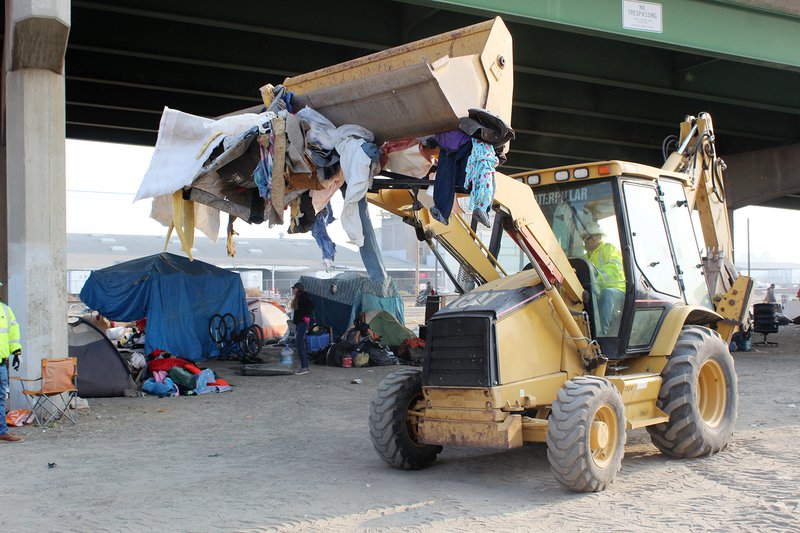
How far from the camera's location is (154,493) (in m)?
7.15

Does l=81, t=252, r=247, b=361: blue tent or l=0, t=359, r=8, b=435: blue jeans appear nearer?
l=0, t=359, r=8, b=435: blue jeans

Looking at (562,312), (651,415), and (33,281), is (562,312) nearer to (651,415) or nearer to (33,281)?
(651,415)

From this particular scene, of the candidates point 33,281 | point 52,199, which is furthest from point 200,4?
point 33,281

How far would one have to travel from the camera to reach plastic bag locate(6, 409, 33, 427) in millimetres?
10578

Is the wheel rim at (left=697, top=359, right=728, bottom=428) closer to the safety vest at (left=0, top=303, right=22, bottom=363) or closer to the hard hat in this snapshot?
the hard hat

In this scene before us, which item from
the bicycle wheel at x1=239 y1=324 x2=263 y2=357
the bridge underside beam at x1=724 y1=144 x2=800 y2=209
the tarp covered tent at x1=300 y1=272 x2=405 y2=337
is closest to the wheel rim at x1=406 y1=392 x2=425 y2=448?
the bicycle wheel at x1=239 y1=324 x2=263 y2=357

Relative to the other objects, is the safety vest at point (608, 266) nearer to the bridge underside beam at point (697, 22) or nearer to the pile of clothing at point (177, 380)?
the bridge underside beam at point (697, 22)

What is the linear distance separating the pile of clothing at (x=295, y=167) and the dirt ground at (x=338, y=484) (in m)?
2.06

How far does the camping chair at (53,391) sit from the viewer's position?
34.5ft

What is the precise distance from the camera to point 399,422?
7398mm

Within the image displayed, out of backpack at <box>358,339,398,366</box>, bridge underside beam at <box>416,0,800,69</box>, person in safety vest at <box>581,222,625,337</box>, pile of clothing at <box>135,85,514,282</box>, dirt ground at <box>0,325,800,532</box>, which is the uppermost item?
bridge underside beam at <box>416,0,800,69</box>

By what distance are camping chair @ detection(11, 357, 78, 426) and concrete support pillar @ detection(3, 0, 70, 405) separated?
1.13 feet

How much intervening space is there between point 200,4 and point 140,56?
7.86ft

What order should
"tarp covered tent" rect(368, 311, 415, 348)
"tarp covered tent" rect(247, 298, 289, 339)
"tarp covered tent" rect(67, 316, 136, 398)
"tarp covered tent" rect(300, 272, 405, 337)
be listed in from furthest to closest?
"tarp covered tent" rect(247, 298, 289, 339) < "tarp covered tent" rect(300, 272, 405, 337) < "tarp covered tent" rect(368, 311, 415, 348) < "tarp covered tent" rect(67, 316, 136, 398)
